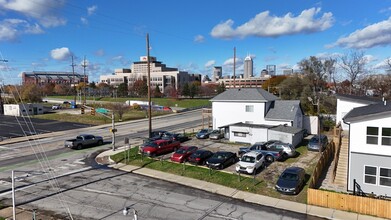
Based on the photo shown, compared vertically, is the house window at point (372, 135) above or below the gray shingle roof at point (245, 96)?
below

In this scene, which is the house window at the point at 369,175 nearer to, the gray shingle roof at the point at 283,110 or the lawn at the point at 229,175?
the lawn at the point at 229,175

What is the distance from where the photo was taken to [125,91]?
162375 millimetres

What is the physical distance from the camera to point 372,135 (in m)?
22.2

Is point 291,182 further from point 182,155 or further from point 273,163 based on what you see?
point 182,155

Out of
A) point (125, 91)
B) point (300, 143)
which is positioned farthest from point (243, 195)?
point (125, 91)

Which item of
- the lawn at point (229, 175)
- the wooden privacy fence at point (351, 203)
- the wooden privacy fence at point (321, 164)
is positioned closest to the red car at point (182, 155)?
the lawn at point (229, 175)

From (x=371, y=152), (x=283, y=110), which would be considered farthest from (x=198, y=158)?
(x=283, y=110)

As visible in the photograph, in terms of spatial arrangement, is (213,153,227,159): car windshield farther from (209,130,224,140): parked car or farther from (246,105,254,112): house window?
(246,105,254,112): house window

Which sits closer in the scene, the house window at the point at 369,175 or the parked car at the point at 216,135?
the house window at the point at 369,175

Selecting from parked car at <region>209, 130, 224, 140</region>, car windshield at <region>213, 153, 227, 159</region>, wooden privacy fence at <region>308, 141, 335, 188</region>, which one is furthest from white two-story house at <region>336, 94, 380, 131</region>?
car windshield at <region>213, 153, 227, 159</region>

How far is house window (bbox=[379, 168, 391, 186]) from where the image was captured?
21375mm

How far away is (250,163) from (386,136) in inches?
425

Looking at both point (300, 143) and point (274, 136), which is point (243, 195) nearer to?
point (274, 136)

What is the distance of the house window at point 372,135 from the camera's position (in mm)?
22094
